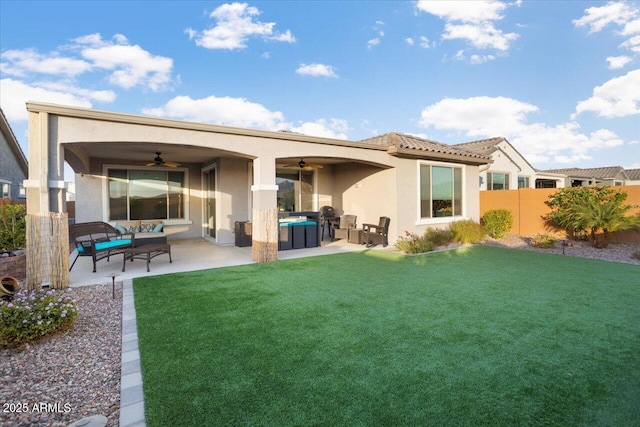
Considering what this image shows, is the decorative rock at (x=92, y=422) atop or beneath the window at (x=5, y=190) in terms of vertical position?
beneath

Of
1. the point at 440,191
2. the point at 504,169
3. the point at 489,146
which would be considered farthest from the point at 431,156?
the point at 504,169

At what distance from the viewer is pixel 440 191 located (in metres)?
11.4

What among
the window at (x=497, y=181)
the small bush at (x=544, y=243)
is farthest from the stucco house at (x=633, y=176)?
the small bush at (x=544, y=243)

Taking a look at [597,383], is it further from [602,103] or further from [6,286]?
[602,103]

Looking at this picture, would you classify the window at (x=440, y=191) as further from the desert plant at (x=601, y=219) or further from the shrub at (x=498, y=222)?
the desert plant at (x=601, y=219)

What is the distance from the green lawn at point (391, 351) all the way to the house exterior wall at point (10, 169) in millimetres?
12264

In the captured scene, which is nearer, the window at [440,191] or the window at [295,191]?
the window at [440,191]

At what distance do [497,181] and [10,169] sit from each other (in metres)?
26.3

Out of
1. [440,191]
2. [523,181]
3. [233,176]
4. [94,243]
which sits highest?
[523,181]

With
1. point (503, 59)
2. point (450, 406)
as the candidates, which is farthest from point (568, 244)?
point (450, 406)

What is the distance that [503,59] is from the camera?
1301 cm

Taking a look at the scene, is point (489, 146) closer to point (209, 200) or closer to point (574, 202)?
point (574, 202)

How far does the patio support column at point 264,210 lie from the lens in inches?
303

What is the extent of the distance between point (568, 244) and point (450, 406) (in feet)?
33.3
